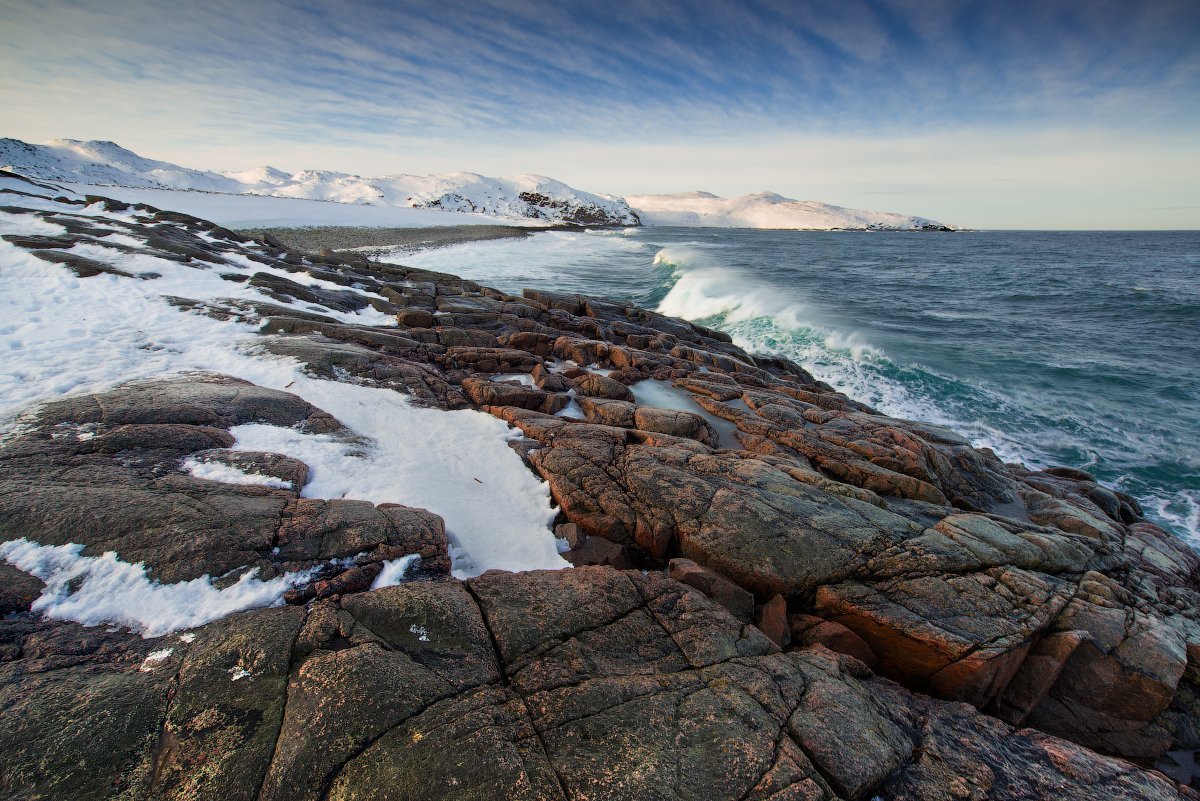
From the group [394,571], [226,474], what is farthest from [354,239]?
[394,571]

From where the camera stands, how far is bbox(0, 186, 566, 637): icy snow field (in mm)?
4430

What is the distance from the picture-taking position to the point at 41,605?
4.13 meters

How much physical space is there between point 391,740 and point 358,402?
24.2 ft

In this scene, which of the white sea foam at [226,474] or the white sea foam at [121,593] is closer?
the white sea foam at [121,593]

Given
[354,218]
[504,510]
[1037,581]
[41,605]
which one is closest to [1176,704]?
[1037,581]

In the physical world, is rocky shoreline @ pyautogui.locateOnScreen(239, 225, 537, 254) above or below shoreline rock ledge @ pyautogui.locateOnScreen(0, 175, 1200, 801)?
above

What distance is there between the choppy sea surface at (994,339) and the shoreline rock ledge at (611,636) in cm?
708

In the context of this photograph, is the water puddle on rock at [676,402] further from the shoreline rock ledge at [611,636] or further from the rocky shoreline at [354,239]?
the rocky shoreline at [354,239]

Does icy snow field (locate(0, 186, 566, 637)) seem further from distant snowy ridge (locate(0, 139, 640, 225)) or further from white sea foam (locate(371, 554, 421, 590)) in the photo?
distant snowy ridge (locate(0, 139, 640, 225))

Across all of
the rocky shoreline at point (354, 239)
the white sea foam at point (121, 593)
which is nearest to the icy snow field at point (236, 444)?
the white sea foam at point (121, 593)

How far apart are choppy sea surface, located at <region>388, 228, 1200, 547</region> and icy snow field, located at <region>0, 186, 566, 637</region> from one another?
52.6ft

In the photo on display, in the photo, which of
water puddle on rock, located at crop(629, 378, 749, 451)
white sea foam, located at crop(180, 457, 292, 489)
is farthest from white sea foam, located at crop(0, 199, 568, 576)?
water puddle on rock, located at crop(629, 378, 749, 451)

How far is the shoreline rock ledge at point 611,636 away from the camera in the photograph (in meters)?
3.30

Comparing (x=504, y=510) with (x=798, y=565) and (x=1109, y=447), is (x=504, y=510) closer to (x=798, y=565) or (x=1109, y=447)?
(x=798, y=565)
